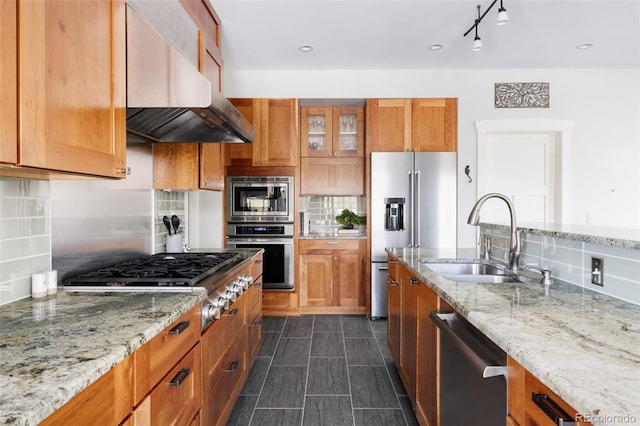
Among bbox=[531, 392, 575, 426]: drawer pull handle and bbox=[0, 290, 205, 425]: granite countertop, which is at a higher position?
bbox=[0, 290, 205, 425]: granite countertop

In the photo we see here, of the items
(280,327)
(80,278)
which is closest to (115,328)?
(80,278)

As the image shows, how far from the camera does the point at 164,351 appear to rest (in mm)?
1145

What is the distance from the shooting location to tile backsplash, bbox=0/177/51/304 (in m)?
1.28

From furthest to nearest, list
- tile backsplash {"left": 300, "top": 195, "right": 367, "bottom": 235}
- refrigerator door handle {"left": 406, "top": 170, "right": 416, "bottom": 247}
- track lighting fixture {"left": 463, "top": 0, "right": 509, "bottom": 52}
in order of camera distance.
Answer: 1. tile backsplash {"left": 300, "top": 195, "right": 367, "bottom": 235}
2. refrigerator door handle {"left": 406, "top": 170, "right": 416, "bottom": 247}
3. track lighting fixture {"left": 463, "top": 0, "right": 509, "bottom": 52}

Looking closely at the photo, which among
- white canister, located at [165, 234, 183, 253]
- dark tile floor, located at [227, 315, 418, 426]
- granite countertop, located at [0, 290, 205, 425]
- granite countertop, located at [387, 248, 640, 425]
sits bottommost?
dark tile floor, located at [227, 315, 418, 426]

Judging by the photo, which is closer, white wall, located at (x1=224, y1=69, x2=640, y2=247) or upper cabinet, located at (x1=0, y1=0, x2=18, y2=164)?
upper cabinet, located at (x1=0, y1=0, x2=18, y2=164)

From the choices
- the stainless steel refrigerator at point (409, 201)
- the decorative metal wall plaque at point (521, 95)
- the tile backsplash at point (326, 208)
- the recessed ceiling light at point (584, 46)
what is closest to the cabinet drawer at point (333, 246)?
the stainless steel refrigerator at point (409, 201)

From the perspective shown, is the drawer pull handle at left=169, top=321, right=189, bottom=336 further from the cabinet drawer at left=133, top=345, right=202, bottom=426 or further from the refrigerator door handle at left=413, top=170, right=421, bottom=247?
the refrigerator door handle at left=413, top=170, right=421, bottom=247

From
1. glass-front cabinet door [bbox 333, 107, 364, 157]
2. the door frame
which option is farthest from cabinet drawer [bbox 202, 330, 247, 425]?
the door frame

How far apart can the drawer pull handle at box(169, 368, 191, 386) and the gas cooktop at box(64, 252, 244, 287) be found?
0.33 meters

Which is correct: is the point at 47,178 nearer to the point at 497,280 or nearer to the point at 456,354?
the point at 456,354

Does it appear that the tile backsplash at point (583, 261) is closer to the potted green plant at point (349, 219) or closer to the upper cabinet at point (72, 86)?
the upper cabinet at point (72, 86)

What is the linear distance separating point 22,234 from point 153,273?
1.63 feet

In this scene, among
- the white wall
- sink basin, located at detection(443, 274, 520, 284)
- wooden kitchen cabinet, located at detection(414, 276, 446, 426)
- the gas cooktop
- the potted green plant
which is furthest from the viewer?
the potted green plant
